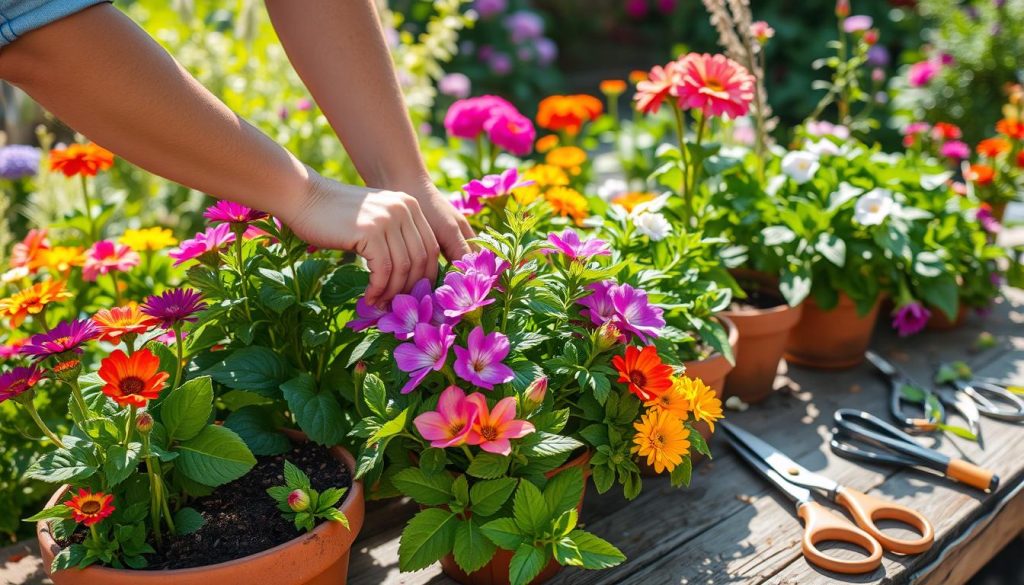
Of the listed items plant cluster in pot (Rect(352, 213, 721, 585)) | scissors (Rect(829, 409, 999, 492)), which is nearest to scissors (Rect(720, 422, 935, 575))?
scissors (Rect(829, 409, 999, 492))

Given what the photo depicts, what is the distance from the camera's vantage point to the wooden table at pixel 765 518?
124 cm

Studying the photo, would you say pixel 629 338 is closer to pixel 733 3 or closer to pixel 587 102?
pixel 733 3

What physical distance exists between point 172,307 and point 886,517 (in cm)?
108

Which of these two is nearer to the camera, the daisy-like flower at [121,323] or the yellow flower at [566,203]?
the daisy-like flower at [121,323]

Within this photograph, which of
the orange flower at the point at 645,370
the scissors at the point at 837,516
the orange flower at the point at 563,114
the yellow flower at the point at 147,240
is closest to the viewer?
the orange flower at the point at 645,370

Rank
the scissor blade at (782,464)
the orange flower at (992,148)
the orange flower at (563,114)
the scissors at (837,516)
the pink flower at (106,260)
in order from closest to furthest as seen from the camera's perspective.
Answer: the scissors at (837,516)
the scissor blade at (782,464)
the pink flower at (106,260)
the orange flower at (992,148)
the orange flower at (563,114)

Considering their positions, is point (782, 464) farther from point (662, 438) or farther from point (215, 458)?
point (215, 458)

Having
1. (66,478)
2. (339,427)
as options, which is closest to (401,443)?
(339,427)

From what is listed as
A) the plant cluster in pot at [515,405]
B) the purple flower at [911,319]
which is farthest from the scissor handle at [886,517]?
the purple flower at [911,319]

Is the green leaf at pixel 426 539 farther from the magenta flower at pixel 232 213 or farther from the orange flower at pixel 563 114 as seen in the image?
the orange flower at pixel 563 114

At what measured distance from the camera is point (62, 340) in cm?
105

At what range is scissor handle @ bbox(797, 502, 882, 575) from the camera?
1.21 m

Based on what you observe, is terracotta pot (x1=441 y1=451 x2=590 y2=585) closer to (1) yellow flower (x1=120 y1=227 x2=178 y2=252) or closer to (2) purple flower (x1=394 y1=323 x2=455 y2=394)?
(2) purple flower (x1=394 y1=323 x2=455 y2=394)

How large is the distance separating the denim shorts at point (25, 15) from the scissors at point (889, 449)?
1.34 meters
